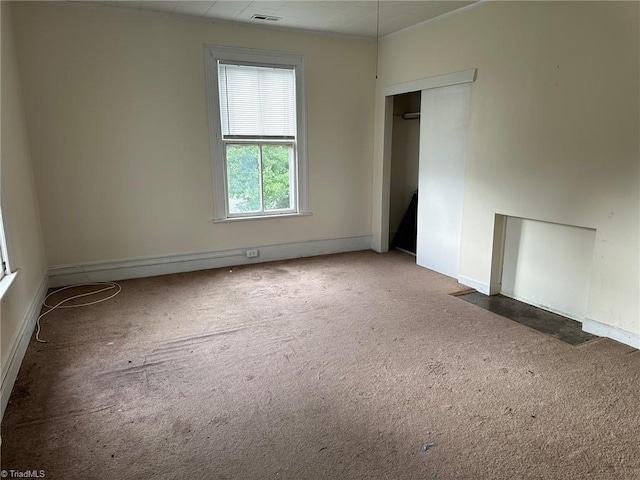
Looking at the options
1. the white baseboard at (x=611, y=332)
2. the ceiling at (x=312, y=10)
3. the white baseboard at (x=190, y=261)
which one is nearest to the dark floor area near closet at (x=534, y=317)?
the white baseboard at (x=611, y=332)

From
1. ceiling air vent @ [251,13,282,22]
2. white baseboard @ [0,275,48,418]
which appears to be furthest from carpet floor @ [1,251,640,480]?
ceiling air vent @ [251,13,282,22]

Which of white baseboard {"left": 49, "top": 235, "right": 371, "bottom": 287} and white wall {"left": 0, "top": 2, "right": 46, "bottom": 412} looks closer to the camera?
white wall {"left": 0, "top": 2, "right": 46, "bottom": 412}

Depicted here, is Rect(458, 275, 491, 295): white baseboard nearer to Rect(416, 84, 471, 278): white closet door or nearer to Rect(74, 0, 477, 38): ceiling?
Rect(416, 84, 471, 278): white closet door

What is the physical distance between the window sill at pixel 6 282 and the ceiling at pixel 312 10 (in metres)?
2.72

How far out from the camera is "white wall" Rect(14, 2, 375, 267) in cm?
395

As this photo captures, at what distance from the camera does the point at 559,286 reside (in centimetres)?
356

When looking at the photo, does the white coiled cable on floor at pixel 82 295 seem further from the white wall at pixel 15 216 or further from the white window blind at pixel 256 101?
the white window blind at pixel 256 101

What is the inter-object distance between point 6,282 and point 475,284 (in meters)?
3.94

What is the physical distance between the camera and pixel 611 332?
121 inches

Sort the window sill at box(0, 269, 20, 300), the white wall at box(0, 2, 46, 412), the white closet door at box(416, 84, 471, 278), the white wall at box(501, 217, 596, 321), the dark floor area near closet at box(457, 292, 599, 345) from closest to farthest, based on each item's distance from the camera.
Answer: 1. the window sill at box(0, 269, 20, 300)
2. the white wall at box(0, 2, 46, 412)
3. the dark floor area near closet at box(457, 292, 599, 345)
4. the white wall at box(501, 217, 596, 321)
5. the white closet door at box(416, 84, 471, 278)

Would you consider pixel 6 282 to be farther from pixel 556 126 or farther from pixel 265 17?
pixel 556 126

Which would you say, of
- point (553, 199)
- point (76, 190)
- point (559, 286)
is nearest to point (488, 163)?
point (553, 199)

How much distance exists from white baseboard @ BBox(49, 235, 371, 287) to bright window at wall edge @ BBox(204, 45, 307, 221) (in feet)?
1.51

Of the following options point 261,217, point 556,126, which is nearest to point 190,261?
point 261,217
